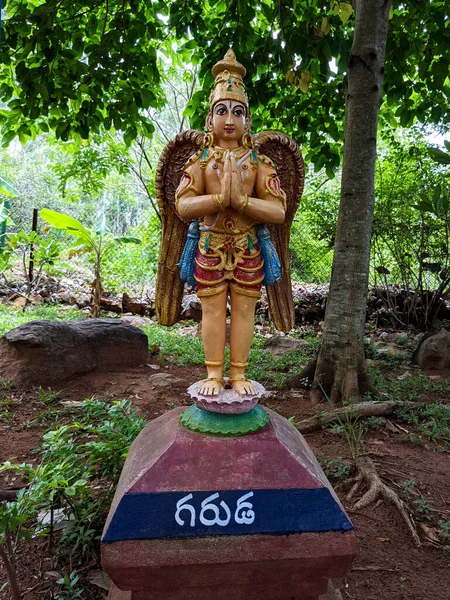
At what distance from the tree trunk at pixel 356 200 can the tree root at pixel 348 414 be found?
21 centimetres

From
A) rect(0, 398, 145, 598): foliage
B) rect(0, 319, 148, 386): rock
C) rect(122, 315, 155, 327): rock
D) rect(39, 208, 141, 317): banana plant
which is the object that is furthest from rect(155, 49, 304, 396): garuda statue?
rect(122, 315, 155, 327): rock

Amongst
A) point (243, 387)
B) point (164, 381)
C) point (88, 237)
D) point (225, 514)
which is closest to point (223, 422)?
point (243, 387)

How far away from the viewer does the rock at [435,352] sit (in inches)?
192

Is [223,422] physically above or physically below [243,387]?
below

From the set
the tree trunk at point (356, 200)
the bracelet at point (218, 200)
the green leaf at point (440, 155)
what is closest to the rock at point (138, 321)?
the tree trunk at point (356, 200)

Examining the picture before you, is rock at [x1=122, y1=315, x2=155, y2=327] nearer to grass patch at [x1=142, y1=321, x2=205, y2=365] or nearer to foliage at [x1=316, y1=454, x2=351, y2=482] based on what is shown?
grass patch at [x1=142, y1=321, x2=205, y2=365]

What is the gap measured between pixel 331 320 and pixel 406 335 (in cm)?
308

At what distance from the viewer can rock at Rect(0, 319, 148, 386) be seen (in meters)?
4.11

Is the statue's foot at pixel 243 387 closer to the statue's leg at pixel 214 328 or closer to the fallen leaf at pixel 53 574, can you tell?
the statue's leg at pixel 214 328

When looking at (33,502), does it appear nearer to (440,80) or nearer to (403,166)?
(440,80)

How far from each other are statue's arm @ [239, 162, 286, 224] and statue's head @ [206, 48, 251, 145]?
18cm

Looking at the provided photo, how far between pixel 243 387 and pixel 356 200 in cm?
217

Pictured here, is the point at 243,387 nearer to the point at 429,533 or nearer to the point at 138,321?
the point at 429,533

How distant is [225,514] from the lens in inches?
62.1
